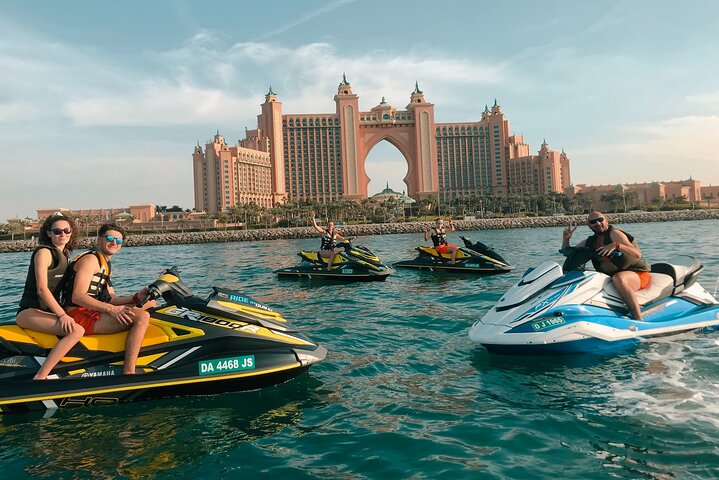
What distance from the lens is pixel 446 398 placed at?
498 cm

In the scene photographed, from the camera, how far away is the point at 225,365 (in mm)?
5078

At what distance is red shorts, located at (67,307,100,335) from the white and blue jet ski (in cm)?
412

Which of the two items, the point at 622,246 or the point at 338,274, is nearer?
the point at 622,246

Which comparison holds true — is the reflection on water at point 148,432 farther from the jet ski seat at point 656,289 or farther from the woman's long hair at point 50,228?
the jet ski seat at point 656,289

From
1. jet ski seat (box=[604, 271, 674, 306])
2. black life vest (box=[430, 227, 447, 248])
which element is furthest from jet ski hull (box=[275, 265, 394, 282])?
jet ski seat (box=[604, 271, 674, 306])

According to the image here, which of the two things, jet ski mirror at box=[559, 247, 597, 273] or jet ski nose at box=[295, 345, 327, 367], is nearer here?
jet ski nose at box=[295, 345, 327, 367]

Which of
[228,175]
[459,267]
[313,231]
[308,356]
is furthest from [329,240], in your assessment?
[228,175]

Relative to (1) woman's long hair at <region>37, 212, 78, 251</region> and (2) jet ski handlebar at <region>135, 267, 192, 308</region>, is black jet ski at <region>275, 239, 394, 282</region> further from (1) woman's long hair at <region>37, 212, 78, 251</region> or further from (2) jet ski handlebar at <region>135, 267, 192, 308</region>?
(1) woman's long hair at <region>37, 212, 78, 251</region>

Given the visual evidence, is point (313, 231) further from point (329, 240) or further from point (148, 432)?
point (148, 432)

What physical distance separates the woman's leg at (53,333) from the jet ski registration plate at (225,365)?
114 centimetres

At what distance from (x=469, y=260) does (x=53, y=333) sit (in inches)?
487

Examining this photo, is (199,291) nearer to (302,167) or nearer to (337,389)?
(337,389)

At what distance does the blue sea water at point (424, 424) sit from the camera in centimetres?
372

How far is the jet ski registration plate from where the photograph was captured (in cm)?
506
